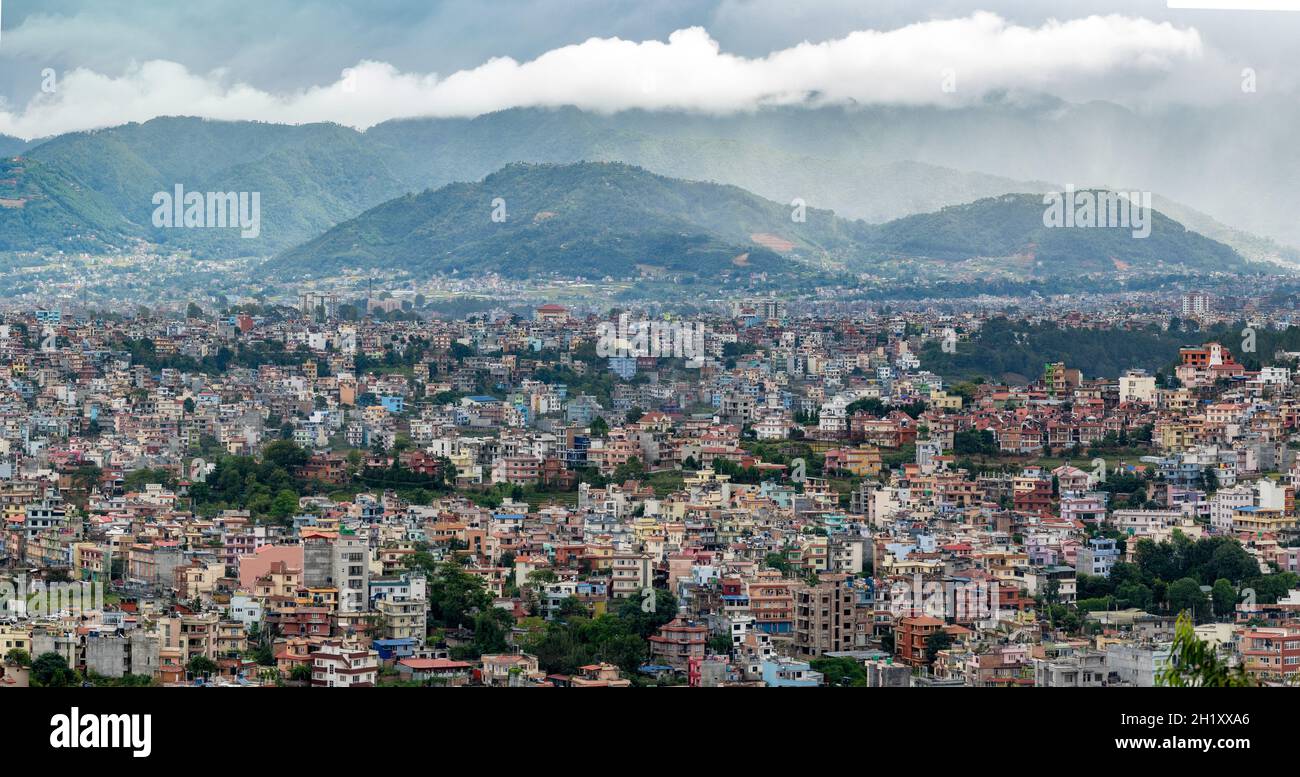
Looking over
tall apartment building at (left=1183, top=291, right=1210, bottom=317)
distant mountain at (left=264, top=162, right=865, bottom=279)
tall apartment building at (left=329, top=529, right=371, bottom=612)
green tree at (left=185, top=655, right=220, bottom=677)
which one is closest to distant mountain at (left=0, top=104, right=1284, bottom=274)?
distant mountain at (left=264, top=162, right=865, bottom=279)

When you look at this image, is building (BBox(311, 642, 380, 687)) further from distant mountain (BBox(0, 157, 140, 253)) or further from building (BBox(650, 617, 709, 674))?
distant mountain (BBox(0, 157, 140, 253))

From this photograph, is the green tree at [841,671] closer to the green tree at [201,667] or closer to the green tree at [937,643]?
the green tree at [937,643]

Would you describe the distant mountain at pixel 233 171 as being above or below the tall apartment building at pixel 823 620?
above

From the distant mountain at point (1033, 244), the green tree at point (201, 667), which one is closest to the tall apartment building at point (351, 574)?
the green tree at point (201, 667)

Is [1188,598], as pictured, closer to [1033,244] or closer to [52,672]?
[52,672]

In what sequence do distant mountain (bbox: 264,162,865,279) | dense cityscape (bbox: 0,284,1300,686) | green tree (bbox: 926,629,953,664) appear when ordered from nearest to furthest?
dense cityscape (bbox: 0,284,1300,686)
green tree (bbox: 926,629,953,664)
distant mountain (bbox: 264,162,865,279)
